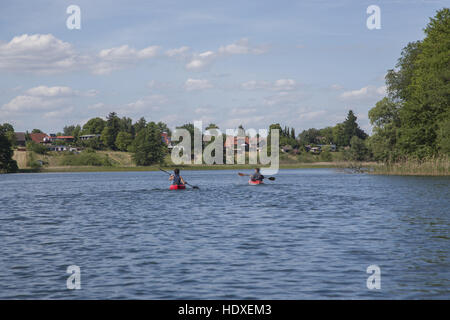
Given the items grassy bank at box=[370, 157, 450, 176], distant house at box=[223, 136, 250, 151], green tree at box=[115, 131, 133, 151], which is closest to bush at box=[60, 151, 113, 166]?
green tree at box=[115, 131, 133, 151]

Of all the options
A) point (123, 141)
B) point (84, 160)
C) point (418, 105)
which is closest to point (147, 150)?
point (84, 160)

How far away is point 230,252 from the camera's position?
17.6m

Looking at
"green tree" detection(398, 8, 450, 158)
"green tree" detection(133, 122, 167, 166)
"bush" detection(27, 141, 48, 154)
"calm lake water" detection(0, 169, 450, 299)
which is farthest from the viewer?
"bush" detection(27, 141, 48, 154)

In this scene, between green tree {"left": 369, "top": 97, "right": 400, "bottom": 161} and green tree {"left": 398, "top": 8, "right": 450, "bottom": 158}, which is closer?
green tree {"left": 398, "top": 8, "right": 450, "bottom": 158}

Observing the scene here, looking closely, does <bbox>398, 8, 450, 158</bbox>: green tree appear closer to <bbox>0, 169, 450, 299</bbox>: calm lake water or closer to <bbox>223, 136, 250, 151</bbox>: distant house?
<bbox>0, 169, 450, 299</bbox>: calm lake water

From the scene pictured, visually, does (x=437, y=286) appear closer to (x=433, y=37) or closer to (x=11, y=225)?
(x=11, y=225)

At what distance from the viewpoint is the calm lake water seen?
1279 centimetres

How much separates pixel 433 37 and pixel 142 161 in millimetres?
104487

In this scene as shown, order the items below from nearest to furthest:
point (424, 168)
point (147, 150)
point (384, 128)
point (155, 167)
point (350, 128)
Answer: point (424, 168) → point (384, 128) → point (155, 167) → point (147, 150) → point (350, 128)

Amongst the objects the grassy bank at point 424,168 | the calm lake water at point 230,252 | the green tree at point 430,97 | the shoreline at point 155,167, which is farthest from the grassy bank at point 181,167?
the calm lake water at point 230,252

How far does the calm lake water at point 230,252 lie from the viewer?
12.8 meters

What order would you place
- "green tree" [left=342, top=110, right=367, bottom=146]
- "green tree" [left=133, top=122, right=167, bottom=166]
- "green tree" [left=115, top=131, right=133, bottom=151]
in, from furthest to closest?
1. "green tree" [left=342, top=110, right=367, bottom=146]
2. "green tree" [left=115, top=131, right=133, bottom=151]
3. "green tree" [left=133, top=122, right=167, bottom=166]

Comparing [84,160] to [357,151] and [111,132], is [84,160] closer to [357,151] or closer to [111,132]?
[111,132]

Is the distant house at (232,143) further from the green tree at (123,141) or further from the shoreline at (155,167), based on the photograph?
the green tree at (123,141)
